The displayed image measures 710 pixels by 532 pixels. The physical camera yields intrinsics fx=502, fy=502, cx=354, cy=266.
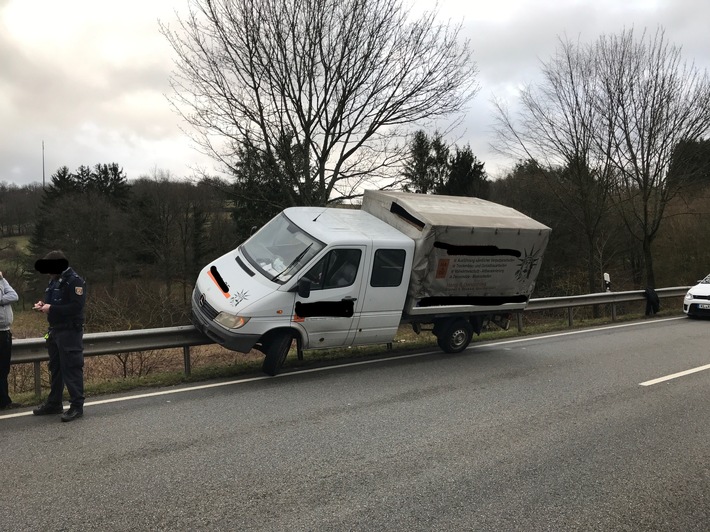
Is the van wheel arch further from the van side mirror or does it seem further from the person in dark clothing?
the person in dark clothing

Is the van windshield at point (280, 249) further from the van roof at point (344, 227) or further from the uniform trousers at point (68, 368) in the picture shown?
the uniform trousers at point (68, 368)

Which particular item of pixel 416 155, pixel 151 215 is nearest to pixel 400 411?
pixel 416 155

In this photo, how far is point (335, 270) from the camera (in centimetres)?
721

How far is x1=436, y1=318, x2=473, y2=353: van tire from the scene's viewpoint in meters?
9.02

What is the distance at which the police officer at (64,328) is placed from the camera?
5.25 m

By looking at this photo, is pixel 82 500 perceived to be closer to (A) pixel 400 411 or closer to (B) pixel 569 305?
(A) pixel 400 411

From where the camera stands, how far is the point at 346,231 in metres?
7.61

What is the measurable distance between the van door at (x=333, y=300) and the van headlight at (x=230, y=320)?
2.48ft

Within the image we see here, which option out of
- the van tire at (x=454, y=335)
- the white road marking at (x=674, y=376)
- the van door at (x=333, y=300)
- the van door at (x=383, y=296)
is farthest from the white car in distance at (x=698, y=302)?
the van door at (x=333, y=300)

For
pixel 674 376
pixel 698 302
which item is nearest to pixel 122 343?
pixel 674 376

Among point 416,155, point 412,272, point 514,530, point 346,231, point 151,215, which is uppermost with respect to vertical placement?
point 151,215

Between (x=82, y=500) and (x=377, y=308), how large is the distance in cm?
490

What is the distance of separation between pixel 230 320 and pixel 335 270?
1.63m

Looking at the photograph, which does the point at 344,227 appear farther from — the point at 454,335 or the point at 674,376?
the point at 674,376
